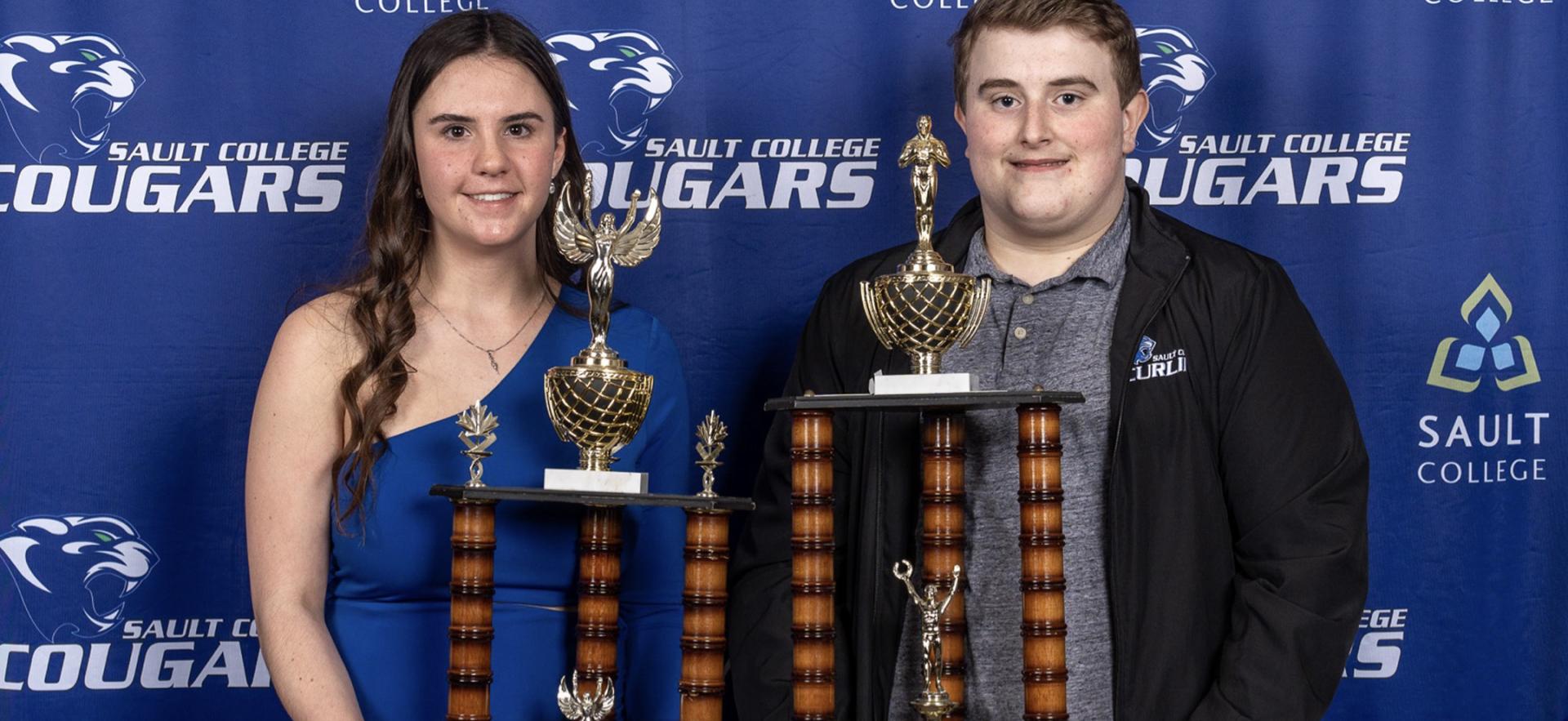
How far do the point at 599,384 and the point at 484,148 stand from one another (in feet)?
1.71

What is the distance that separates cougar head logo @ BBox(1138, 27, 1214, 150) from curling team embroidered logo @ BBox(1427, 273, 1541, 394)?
2.13ft

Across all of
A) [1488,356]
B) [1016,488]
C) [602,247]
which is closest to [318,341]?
[602,247]

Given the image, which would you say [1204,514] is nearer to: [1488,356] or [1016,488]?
[1016,488]

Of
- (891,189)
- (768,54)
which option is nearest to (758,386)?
(891,189)

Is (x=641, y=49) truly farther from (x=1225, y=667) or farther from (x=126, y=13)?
(x=1225, y=667)

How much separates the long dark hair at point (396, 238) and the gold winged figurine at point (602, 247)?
1.20 ft

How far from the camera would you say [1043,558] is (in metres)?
1.83

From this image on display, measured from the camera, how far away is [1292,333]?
2105 mm

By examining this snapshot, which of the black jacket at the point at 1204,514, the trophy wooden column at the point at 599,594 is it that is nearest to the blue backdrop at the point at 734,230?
the black jacket at the point at 1204,514

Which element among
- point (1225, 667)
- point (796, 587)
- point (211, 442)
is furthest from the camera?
point (211, 442)

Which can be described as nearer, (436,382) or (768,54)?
(436,382)

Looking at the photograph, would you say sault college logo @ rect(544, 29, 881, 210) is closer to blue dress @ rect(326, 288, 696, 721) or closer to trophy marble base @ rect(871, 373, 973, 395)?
blue dress @ rect(326, 288, 696, 721)

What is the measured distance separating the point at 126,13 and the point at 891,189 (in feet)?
4.83

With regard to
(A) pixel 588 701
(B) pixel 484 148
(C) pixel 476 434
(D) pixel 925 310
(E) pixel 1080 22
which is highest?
(E) pixel 1080 22
